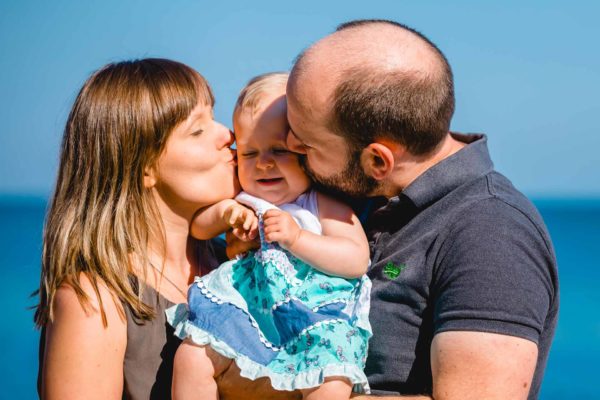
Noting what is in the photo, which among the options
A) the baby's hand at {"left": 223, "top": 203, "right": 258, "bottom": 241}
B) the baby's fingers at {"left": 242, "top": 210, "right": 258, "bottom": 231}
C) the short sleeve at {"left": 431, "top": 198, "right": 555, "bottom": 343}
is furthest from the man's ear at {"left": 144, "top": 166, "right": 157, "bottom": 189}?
the short sleeve at {"left": 431, "top": 198, "right": 555, "bottom": 343}

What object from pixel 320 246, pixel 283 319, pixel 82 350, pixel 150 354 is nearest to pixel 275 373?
pixel 283 319

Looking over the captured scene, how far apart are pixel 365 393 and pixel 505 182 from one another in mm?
948

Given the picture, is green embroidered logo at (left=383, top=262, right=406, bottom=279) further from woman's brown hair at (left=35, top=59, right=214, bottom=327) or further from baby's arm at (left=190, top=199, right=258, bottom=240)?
woman's brown hair at (left=35, top=59, right=214, bottom=327)

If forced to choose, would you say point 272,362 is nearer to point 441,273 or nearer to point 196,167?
point 441,273

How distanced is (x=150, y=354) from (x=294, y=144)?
3.27ft

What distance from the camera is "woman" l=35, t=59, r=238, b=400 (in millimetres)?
2836

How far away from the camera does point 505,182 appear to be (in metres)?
2.95

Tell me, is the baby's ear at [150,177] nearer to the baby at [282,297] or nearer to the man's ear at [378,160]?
the baby at [282,297]

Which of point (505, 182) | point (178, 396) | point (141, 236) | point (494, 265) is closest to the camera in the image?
point (494, 265)

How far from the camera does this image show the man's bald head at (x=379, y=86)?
9.67ft

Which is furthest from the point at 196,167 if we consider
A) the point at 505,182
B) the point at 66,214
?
the point at 505,182

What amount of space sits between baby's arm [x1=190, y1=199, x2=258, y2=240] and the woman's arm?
554mm

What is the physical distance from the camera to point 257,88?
10.5 feet

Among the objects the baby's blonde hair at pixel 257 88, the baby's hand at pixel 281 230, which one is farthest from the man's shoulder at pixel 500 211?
the baby's blonde hair at pixel 257 88
